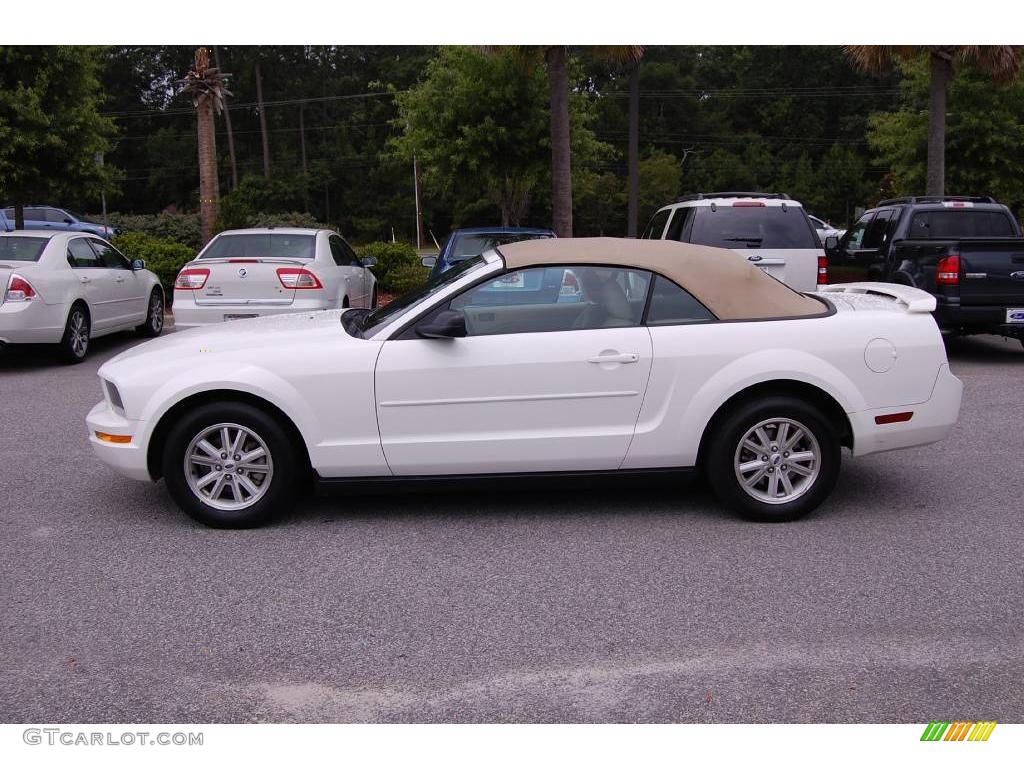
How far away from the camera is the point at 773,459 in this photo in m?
5.34

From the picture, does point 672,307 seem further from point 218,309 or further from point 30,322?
point 30,322

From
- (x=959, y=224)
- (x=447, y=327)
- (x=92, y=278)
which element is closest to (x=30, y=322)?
(x=92, y=278)

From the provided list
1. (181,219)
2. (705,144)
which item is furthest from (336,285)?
Answer: (705,144)

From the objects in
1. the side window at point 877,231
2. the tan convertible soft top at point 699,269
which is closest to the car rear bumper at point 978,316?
the side window at point 877,231

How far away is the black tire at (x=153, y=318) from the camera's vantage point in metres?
13.3

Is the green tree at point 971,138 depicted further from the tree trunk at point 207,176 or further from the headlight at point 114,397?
the headlight at point 114,397

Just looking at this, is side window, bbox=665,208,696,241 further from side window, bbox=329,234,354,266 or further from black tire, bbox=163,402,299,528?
black tire, bbox=163,402,299,528

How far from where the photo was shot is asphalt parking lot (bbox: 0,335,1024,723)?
3504 millimetres

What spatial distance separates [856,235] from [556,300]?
11.2 metres

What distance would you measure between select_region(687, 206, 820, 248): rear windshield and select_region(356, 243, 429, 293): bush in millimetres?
7940

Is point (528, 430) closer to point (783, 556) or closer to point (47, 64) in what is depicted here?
point (783, 556)

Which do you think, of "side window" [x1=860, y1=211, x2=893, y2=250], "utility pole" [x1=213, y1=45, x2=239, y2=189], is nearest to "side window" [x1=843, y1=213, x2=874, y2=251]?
"side window" [x1=860, y1=211, x2=893, y2=250]

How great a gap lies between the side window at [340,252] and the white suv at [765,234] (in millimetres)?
4250

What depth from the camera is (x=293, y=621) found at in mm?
4180
